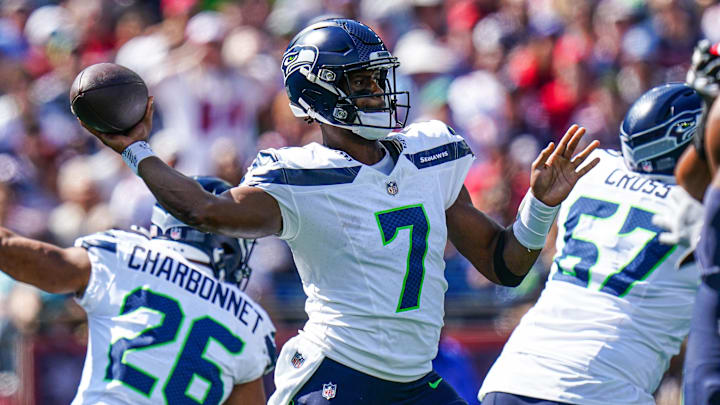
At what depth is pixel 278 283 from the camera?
884 centimetres

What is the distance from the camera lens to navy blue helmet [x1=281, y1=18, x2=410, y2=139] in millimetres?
4566

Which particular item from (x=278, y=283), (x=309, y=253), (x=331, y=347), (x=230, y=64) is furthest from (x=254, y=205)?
(x=230, y=64)

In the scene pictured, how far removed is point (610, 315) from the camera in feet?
16.0

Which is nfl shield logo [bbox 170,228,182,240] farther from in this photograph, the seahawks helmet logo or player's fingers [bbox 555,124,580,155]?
player's fingers [bbox 555,124,580,155]

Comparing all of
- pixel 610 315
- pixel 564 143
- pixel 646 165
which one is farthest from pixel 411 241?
pixel 646 165

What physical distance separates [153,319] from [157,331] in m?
0.06

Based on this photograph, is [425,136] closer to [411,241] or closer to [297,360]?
[411,241]

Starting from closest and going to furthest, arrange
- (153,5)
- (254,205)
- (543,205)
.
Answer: (254,205), (543,205), (153,5)

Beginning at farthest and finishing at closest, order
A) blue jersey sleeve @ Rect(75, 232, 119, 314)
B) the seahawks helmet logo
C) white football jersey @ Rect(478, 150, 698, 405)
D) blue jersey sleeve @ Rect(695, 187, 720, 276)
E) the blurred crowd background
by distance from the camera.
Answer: the blurred crowd background, blue jersey sleeve @ Rect(75, 232, 119, 314), white football jersey @ Rect(478, 150, 698, 405), the seahawks helmet logo, blue jersey sleeve @ Rect(695, 187, 720, 276)

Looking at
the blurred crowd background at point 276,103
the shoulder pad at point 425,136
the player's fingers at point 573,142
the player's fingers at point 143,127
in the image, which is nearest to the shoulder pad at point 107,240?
the player's fingers at point 143,127

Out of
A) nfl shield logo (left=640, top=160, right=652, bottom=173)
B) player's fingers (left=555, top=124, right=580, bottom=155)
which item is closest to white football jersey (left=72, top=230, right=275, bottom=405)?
player's fingers (left=555, top=124, right=580, bottom=155)

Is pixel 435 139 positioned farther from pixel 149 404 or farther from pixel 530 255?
pixel 149 404

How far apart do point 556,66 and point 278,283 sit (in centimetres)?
298

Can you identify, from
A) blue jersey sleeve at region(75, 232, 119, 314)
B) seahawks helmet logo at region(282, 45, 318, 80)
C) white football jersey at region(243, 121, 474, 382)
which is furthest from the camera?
blue jersey sleeve at region(75, 232, 119, 314)
